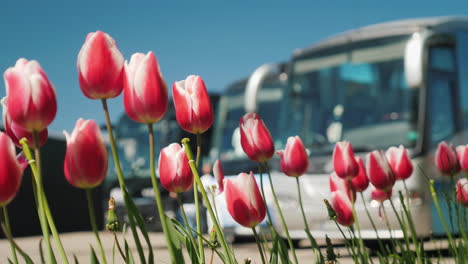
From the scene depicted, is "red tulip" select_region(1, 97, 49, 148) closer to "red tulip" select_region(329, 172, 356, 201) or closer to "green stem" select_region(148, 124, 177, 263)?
"green stem" select_region(148, 124, 177, 263)

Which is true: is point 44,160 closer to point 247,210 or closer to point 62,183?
point 62,183

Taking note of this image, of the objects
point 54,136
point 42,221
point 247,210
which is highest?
point 42,221

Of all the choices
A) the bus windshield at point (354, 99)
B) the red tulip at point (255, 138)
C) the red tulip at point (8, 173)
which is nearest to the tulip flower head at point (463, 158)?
the red tulip at point (255, 138)

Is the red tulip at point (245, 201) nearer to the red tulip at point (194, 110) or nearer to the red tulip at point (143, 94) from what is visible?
the red tulip at point (194, 110)

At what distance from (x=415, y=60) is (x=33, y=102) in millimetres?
8436

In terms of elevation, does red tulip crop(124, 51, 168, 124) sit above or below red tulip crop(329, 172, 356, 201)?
above

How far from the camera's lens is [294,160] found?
234 cm

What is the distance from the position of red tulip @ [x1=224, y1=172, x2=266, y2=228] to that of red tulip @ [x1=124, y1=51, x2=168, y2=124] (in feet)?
1.33

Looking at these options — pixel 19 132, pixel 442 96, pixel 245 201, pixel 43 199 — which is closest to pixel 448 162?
pixel 245 201

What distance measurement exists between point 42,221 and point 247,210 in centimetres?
57

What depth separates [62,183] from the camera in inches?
1041

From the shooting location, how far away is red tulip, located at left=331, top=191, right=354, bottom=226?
2.39 m

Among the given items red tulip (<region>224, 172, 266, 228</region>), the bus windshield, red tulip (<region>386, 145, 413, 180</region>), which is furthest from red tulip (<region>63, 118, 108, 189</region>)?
the bus windshield

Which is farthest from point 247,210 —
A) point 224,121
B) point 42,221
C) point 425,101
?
point 224,121
